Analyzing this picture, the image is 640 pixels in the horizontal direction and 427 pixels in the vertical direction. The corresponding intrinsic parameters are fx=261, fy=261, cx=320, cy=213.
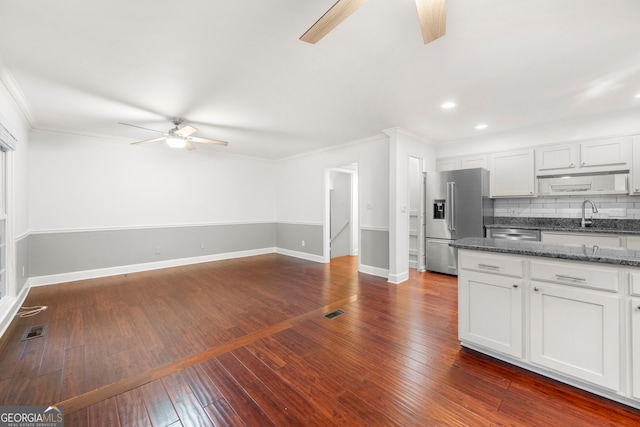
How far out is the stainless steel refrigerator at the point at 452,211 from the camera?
4.55m

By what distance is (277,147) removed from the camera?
566 cm

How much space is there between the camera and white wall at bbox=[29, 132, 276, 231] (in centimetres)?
432

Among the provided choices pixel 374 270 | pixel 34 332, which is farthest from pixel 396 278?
pixel 34 332

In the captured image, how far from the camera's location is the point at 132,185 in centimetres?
507

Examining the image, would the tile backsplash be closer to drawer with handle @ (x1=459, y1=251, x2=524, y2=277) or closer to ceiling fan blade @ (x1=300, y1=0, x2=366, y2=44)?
drawer with handle @ (x1=459, y1=251, x2=524, y2=277)

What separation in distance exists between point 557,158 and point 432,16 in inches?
166

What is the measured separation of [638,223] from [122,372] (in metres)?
6.29

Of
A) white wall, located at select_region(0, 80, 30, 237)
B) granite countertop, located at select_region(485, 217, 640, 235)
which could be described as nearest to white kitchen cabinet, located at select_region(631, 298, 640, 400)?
granite countertop, located at select_region(485, 217, 640, 235)

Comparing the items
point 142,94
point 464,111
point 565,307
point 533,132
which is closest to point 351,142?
point 464,111

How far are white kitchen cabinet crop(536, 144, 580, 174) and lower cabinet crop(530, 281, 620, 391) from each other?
3.37 m

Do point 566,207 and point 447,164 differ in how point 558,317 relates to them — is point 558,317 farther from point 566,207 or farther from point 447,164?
point 447,164

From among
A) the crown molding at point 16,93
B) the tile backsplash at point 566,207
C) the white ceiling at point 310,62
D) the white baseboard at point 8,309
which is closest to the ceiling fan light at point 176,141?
the white ceiling at point 310,62

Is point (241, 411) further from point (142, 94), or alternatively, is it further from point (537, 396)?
point (142, 94)

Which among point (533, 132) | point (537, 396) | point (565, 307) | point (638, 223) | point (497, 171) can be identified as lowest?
point (537, 396)
